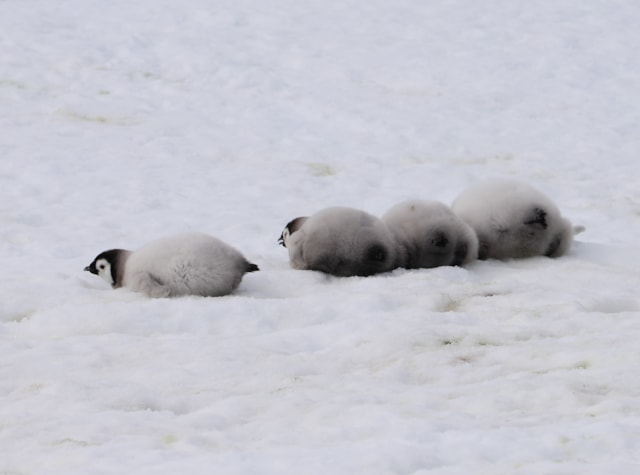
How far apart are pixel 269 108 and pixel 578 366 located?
9.23 m

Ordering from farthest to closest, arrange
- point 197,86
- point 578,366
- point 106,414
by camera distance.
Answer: point 197,86, point 578,366, point 106,414

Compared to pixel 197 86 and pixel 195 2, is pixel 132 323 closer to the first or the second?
pixel 197 86

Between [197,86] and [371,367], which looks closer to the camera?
[371,367]

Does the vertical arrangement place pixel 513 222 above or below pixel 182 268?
above

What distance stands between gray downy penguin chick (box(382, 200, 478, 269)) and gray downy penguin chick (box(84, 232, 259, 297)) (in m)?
1.15

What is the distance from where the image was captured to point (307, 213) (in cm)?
990

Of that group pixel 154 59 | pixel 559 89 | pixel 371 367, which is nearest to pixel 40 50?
pixel 154 59

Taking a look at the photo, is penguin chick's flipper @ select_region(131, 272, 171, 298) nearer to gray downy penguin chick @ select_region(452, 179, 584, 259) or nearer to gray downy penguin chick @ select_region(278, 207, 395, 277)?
gray downy penguin chick @ select_region(278, 207, 395, 277)

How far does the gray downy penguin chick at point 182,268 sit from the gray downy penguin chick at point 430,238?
1153 millimetres

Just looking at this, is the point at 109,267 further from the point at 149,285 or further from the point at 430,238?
the point at 430,238

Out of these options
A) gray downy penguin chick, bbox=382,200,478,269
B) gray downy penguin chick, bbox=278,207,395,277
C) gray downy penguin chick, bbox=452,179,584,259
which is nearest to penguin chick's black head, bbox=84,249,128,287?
gray downy penguin chick, bbox=278,207,395,277

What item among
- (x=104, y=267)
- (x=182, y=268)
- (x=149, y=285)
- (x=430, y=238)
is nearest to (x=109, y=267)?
(x=104, y=267)

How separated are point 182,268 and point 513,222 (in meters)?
2.48

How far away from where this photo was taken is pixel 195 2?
17344mm
